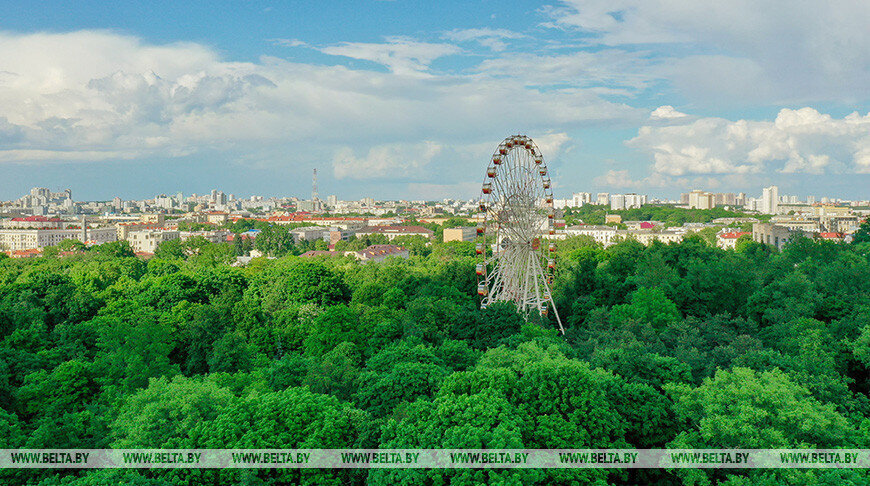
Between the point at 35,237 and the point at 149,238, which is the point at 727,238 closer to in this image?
the point at 149,238

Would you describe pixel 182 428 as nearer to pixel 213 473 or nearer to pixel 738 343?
pixel 213 473

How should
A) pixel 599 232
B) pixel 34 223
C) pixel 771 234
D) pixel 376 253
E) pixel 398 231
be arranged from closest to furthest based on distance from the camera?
pixel 376 253 → pixel 771 234 → pixel 398 231 → pixel 599 232 → pixel 34 223

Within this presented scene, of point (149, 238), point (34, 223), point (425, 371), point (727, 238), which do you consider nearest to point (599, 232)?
point (727, 238)

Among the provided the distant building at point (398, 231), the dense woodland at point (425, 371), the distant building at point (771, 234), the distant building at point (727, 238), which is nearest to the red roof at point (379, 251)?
the dense woodland at point (425, 371)

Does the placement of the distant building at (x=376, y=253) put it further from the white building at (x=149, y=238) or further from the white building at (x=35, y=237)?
the white building at (x=35, y=237)

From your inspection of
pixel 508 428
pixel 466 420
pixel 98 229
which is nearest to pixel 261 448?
pixel 466 420

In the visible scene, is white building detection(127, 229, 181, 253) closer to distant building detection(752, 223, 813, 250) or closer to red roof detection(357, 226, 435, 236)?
red roof detection(357, 226, 435, 236)

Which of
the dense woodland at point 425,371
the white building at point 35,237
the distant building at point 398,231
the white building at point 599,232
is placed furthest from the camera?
the white building at point 599,232

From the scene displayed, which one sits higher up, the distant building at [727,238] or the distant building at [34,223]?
the distant building at [34,223]
